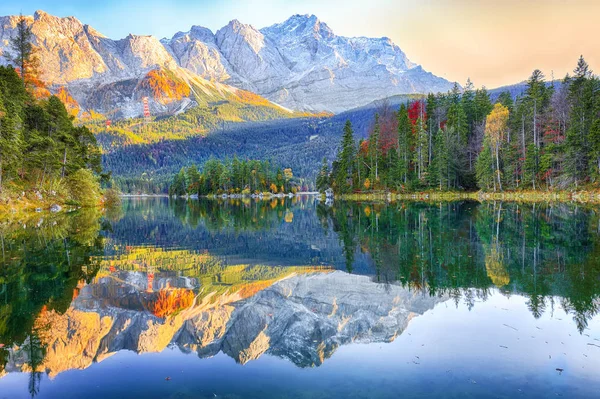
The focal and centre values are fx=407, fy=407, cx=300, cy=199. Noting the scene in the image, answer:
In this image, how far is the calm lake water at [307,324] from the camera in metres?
7.32

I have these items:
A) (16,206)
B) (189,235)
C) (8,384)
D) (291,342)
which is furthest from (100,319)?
(16,206)

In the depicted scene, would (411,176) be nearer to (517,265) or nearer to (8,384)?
(517,265)

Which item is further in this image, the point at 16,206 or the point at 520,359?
the point at 16,206

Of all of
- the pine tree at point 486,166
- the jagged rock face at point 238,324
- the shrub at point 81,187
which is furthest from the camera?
the pine tree at point 486,166

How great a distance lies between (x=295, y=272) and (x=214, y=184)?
134 metres

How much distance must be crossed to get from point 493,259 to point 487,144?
194 feet

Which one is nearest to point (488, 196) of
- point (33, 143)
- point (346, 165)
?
point (346, 165)

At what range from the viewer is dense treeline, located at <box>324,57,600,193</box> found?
188 ft

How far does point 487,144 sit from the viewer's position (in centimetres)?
7000

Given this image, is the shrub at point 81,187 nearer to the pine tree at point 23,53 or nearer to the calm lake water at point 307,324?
the pine tree at point 23,53

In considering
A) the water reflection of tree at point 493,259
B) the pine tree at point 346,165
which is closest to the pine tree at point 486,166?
the pine tree at point 346,165

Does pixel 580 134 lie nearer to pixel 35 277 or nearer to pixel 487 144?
pixel 487 144

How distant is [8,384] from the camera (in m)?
7.28

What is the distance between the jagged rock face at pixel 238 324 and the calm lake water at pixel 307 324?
0.05 metres
